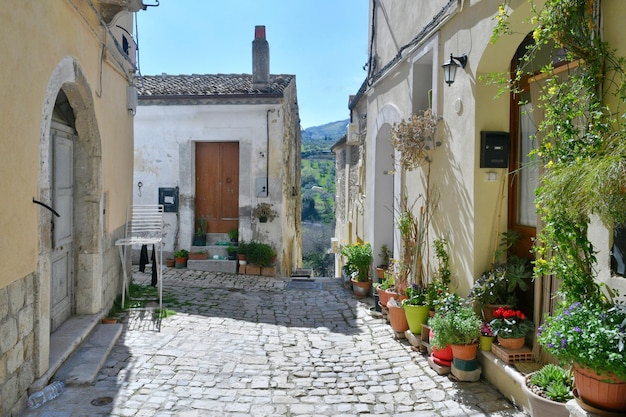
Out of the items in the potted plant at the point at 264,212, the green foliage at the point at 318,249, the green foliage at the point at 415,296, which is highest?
the potted plant at the point at 264,212

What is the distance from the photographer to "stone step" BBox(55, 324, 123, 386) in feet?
14.6

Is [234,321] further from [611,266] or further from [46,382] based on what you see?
[611,266]

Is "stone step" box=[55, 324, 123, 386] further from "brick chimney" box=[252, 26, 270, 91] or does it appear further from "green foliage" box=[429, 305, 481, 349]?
"brick chimney" box=[252, 26, 270, 91]

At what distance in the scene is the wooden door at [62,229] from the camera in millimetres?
5398

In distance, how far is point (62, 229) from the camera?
568 centimetres

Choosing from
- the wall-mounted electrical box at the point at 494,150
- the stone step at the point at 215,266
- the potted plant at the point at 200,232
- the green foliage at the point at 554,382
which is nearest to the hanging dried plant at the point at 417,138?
the wall-mounted electrical box at the point at 494,150

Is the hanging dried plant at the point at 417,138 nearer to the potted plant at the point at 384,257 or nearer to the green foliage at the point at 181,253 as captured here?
the potted plant at the point at 384,257

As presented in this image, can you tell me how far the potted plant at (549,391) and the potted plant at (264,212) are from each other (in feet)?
28.1

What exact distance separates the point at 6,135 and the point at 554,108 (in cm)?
396

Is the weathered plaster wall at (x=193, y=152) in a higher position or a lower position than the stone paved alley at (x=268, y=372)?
higher

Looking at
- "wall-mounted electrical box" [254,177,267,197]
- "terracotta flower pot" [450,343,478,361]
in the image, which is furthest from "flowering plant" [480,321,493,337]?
"wall-mounted electrical box" [254,177,267,197]

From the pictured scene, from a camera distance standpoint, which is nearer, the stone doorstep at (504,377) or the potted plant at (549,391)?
the potted plant at (549,391)

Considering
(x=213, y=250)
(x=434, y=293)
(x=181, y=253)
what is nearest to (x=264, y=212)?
(x=213, y=250)

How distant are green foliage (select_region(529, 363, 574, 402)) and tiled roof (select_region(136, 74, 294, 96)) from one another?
9.32 meters
